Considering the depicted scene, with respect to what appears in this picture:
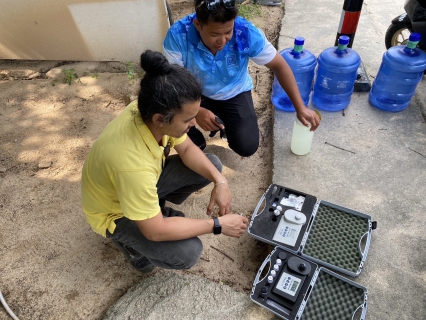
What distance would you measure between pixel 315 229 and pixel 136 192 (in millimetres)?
1157

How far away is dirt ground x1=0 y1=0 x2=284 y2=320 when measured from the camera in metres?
2.01

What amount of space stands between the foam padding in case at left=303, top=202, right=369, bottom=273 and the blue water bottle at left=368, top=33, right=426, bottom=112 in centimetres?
135

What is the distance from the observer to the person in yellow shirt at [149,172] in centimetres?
136

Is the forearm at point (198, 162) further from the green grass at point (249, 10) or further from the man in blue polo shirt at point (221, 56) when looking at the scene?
the green grass at point (249, 10)

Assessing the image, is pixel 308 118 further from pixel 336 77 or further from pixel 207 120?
pixel 336 77

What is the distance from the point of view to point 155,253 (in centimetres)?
174

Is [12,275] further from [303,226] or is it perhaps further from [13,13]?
[13,13]

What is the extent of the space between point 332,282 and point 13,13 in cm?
391

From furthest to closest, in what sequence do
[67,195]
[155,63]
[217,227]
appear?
[67,195], [217,227], [155,63]

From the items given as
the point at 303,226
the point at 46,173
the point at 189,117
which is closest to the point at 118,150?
the point at 189,117

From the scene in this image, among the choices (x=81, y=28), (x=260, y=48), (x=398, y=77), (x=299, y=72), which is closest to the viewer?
(x=260, y=48)

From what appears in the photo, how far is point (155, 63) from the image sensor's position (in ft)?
4.34

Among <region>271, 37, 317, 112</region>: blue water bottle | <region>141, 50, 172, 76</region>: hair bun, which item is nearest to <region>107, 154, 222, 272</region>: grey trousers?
<region>141, 50, 172, 76</region>: hair bun

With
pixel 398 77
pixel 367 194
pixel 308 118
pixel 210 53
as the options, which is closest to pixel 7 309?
pixel 210 53
